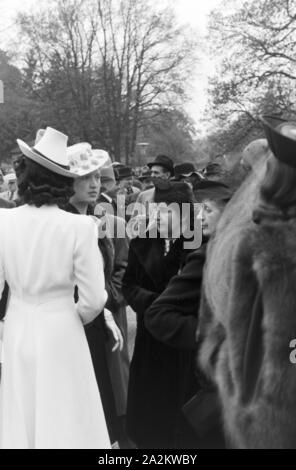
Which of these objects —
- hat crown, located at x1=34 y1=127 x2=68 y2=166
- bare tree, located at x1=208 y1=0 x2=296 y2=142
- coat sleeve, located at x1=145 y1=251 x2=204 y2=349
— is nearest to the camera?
coat sleeve, located at x1=145 y1=251 x2=204 y2=349

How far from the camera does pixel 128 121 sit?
37.2 metres

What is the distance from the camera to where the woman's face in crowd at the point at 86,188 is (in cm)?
401

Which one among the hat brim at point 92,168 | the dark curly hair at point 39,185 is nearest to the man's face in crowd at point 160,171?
the hat brim at point 92,168

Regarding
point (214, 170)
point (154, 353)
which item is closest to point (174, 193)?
point (154, 353)

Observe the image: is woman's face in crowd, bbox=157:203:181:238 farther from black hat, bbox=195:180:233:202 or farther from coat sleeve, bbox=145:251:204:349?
coat sleeve, bbox=145:251:204:349

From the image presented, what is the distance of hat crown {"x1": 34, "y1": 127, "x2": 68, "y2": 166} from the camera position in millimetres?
3141

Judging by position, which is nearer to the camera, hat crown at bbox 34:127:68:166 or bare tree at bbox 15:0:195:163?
hat crown at bbox 34:127:68:166

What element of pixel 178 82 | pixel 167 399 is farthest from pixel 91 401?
pixel 178 82

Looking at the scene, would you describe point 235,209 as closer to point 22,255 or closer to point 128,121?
point 22,255

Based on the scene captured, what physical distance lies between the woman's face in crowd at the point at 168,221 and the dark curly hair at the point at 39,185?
618 mm

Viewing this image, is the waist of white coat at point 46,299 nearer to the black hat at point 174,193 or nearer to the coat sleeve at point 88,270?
the coat sleeve at point 88,270

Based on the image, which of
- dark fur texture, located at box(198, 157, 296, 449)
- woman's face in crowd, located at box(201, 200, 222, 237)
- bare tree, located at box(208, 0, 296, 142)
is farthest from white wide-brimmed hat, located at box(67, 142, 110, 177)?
bare tree, located at box(208, 0, 296, 142)

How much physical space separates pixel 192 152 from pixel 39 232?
38032mm
